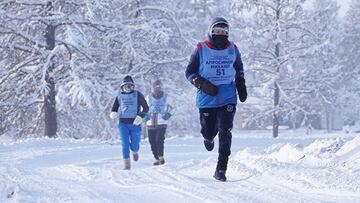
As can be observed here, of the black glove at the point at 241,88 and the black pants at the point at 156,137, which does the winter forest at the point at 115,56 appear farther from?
the black glove at the point at 241,88

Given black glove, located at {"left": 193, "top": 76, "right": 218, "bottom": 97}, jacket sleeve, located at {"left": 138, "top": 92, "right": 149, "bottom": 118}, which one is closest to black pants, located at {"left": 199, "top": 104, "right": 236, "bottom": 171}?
black glove, located at {"left": 193, "top": 76, "right": 218, "bottom": 97}

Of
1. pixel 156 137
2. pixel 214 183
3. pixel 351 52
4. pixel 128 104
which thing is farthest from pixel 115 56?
pixel 351 52

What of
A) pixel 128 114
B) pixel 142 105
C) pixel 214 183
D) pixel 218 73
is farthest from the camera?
pixel 142 105

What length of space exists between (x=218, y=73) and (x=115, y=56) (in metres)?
19.5

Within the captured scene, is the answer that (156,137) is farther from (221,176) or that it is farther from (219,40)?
(219,40)

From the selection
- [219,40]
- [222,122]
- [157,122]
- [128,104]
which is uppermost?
[219,40]

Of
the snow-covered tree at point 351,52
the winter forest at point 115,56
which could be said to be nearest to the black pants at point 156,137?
the winter forest at point 115,56

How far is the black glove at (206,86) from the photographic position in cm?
620

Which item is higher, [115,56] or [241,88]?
[115,56]

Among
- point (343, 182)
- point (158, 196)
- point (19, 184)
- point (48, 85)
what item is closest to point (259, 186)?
point (343, 182)

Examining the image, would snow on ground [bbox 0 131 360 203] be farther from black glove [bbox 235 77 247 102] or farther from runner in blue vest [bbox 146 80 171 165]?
runner in blue vest [bbox 146 80 171 165]

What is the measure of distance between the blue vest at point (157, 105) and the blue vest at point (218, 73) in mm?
5266

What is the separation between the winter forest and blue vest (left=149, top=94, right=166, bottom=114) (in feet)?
22.7

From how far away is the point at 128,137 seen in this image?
36.2 feet
